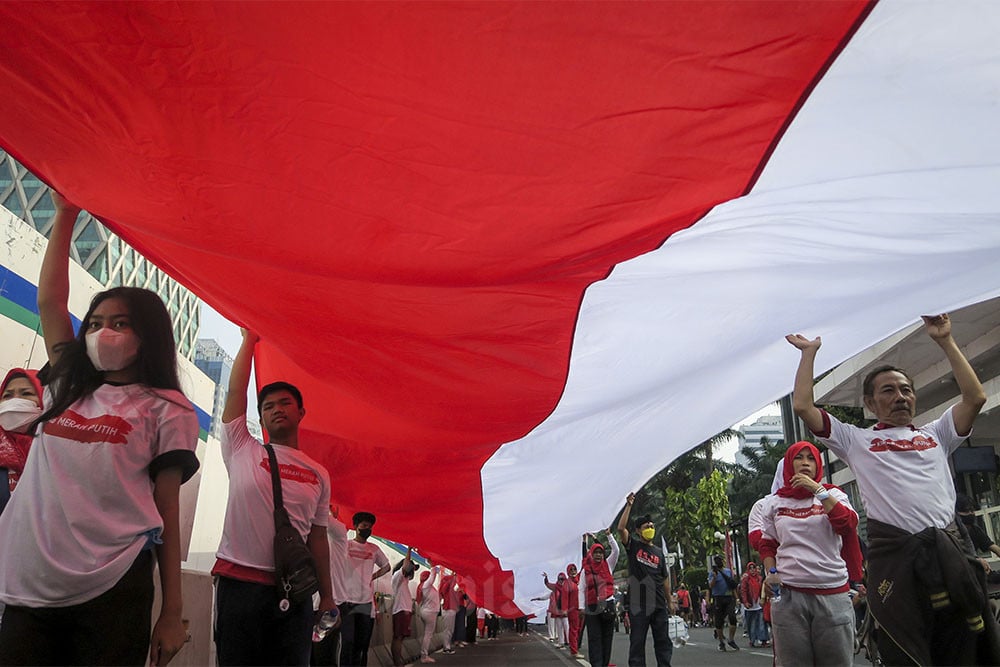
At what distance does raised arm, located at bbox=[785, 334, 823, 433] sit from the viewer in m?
3.90

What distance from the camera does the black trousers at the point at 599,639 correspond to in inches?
404

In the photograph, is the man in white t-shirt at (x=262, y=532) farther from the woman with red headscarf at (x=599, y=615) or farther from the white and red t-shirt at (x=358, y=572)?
the woman with red headscarf at (x=599, y=615)

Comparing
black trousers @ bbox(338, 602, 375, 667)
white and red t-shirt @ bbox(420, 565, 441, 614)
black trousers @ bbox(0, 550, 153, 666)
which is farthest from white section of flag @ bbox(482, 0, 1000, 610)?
white and red t-shirt @ bbox(420, 565, 441, 614)

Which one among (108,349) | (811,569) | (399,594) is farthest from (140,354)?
(399,594)

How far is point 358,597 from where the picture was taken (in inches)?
341

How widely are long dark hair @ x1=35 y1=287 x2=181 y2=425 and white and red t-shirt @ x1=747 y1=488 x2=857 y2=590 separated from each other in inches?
135

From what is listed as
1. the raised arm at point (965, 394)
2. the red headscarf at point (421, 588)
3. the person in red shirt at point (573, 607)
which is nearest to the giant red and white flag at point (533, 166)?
the raised arm at point (965, 394)

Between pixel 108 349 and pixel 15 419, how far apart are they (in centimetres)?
103

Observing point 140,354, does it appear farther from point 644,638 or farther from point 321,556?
point 644,638

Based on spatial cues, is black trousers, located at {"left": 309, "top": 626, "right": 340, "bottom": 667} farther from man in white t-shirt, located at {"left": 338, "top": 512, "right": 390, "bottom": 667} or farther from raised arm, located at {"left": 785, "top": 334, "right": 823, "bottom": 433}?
raised arm, located at {"left": 785, "top": 334, "right": 823, "bottom": 433}

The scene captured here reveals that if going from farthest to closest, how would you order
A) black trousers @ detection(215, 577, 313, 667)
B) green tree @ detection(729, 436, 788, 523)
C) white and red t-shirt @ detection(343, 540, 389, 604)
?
green tree @ detection(729, 436, 788, 523) → white and red t-shirt @ detection(343, 540, 389, 604) → black trousers @ detection(215, 577, 313, 667)

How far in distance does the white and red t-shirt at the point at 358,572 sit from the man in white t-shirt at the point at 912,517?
18.5 feet

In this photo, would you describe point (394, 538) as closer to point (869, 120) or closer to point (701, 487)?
point (869, 120)

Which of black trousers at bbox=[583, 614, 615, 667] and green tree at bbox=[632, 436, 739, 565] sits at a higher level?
green tree at bbox=[632, 436, 739, 565]
